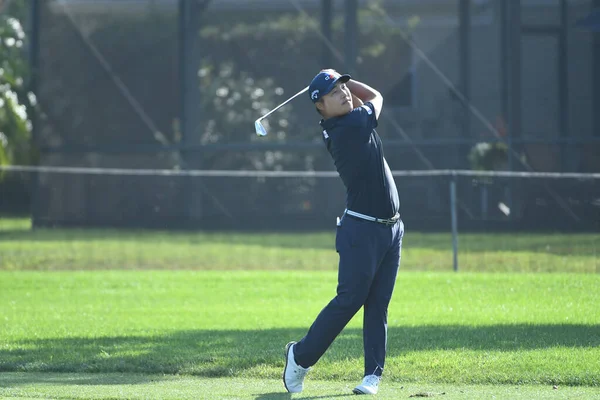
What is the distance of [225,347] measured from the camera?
29.5ft

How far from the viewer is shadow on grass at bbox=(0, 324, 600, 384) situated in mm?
8320

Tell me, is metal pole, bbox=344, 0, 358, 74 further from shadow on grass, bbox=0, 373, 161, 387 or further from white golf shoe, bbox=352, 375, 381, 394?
white golf shoe, bbox=352, 375, 381, 394

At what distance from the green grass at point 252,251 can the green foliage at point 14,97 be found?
237 inches

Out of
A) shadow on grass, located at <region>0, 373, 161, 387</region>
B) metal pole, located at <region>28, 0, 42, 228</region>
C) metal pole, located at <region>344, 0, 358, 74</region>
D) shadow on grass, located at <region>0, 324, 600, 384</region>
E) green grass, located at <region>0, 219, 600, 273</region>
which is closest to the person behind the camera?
shadow on grass, located at <region>0, 373, 161, 387</region>

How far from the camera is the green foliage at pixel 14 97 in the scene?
25.0m

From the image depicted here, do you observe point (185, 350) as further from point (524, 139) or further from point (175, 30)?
point (175, 30)

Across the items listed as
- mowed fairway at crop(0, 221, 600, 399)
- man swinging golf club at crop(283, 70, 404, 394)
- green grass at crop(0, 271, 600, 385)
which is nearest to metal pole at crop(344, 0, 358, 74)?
mowed fairway at crop(0, 221, 600, 399)

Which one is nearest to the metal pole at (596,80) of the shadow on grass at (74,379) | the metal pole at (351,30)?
the metal pole at (351,30)

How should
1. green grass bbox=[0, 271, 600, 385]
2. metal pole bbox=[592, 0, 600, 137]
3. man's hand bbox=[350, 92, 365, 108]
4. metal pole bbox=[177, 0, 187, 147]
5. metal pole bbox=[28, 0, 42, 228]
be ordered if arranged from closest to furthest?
man's hand bbox=[350, 92, 365, 108] < green grass bbox=[0, 271, 600, 385] < metal pole bbox=[592, 0, 600, 137] < metal pole bbox=[177, 0, 187, 147] < metal pole bbox=[28, 0, 42, 228]

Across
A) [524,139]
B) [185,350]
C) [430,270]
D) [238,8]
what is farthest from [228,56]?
[185,350]

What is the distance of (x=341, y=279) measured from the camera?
6844mm

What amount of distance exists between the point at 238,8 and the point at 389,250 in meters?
18.4

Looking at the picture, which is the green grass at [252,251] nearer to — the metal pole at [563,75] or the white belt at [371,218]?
the metal pole at [563,75]

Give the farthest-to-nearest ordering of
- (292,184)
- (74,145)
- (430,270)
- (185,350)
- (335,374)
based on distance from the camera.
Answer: (74,145) < (292,184) < (430,270) < (185,350) < (335,374)
